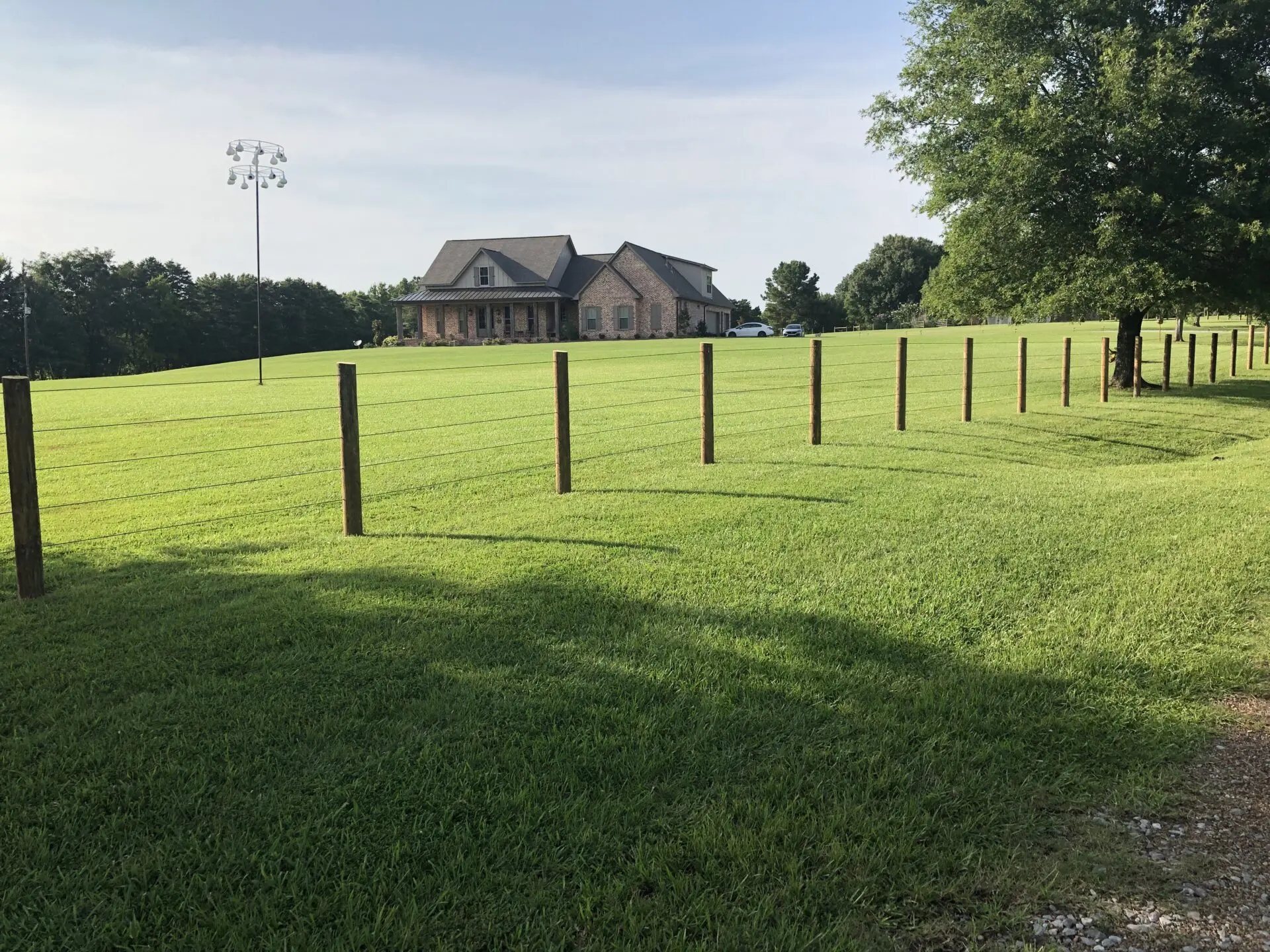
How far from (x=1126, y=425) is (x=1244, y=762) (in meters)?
12.2

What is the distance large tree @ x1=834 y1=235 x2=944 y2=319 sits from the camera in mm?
93562

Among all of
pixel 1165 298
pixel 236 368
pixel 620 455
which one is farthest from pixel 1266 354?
pixel 236 368

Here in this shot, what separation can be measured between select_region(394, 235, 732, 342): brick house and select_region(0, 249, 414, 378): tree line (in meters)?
12.5

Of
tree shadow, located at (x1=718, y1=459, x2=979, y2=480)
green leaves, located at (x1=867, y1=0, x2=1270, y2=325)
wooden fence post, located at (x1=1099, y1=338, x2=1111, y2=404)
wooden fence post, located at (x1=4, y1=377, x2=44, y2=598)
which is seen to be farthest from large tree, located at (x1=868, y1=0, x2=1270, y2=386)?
wooden fence post, located at (x1=4, y1=377, x2=44, y2=598)

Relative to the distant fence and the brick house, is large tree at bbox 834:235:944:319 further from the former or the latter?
the distant fence

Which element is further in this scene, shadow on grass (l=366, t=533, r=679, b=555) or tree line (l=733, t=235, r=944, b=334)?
tree line (l=733, t=235, r=944, b=334)

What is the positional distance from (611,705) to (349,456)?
392cm

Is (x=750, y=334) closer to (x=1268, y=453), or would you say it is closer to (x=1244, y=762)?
(x=1268, y=453)

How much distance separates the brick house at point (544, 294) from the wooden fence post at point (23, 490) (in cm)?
5165

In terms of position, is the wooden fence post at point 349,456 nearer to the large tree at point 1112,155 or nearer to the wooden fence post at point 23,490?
the wooden fence post at point 23,490

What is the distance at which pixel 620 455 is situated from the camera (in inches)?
426

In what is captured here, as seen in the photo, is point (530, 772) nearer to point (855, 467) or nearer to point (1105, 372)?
point (855, 467)

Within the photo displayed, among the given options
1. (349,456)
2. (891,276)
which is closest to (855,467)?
(349,456)

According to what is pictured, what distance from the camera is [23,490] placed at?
17.5 feet
